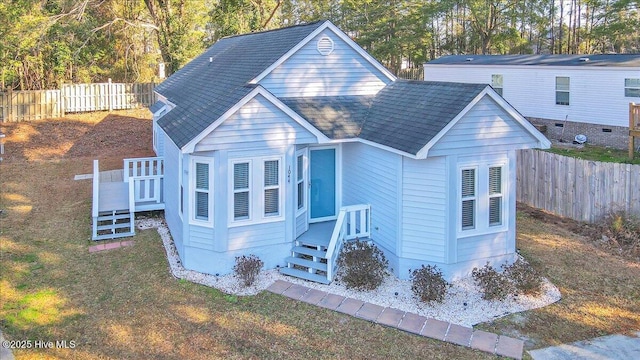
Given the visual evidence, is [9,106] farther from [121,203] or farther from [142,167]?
[121,203]

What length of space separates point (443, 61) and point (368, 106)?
20.7m

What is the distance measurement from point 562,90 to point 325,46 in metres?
16.9

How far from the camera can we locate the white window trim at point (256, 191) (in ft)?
36.4

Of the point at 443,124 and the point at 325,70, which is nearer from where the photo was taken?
the point at 443,124

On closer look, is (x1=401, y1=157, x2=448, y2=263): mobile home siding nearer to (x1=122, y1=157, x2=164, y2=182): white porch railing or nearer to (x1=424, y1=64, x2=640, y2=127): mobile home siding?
(x1=122, y1=157, x2=164, y2=182): white porch railing

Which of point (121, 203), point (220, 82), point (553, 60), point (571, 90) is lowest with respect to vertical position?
point (121, 203)

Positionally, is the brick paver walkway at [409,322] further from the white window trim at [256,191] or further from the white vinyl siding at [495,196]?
the white vinyl siding at [495,196]

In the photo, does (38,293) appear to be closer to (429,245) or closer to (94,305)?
(94,305)

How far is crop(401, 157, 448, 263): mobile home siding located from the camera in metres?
10.6

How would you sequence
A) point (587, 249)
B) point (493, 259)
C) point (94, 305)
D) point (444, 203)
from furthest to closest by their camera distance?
1. point (587, 249)
2. point (493, 259)
3. point (444, 203)
4. point (94, 305)

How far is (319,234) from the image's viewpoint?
12.2 metres

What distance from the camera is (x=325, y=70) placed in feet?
44.2

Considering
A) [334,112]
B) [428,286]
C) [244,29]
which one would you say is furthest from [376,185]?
[244,29]

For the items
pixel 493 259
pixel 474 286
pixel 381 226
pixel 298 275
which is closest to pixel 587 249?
pixel 493 259
